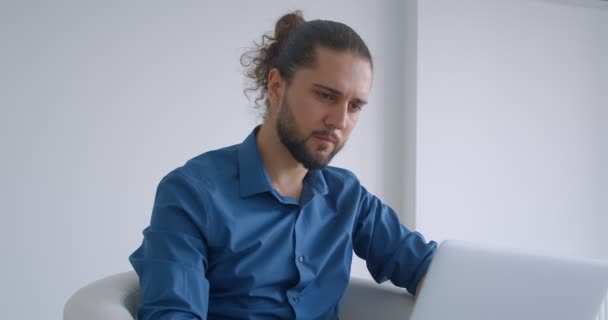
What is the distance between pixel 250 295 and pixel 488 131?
222 centimetres

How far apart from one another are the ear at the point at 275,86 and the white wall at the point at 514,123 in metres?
1.63

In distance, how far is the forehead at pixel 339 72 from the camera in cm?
126

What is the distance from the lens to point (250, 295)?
1.25 meters

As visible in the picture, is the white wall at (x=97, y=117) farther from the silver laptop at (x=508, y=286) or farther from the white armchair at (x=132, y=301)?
the silver laptop at (x=508, y=286)

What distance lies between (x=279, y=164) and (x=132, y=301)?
47cm

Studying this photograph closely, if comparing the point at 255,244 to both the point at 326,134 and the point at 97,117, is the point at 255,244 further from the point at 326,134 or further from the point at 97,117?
the point at 97,117

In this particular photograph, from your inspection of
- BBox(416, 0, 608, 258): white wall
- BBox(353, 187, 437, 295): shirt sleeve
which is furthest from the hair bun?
BBox(416, 0, 608, 258): white wall

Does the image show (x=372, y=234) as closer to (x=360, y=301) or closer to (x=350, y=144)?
(x=360, y=301)

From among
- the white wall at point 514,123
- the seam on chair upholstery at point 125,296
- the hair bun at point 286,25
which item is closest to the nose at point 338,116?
the hair bun at point 286,25

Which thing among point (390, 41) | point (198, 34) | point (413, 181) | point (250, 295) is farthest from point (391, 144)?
point (250, 295)

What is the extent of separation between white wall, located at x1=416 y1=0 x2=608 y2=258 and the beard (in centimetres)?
167

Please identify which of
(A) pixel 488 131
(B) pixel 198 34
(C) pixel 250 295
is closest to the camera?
(C) pixel 250 295

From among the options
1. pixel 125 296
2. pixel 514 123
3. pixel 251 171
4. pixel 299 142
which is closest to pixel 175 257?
pixel 125 296

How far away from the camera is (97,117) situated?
2.29 meters
